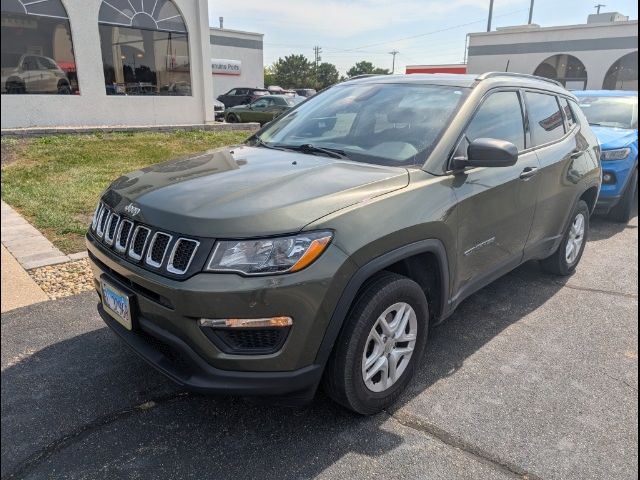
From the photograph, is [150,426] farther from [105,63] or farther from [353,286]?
[105,63]

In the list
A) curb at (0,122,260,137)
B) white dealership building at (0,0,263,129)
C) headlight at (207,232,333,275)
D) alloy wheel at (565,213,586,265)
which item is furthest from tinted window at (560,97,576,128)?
white dealership building at (0,0,263,129)

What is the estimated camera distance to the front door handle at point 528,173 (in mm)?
3498

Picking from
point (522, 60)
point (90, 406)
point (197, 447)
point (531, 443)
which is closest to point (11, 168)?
point (90, 406)

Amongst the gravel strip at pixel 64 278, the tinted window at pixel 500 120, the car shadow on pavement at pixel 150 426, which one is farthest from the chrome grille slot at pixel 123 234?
the tinted window at pixel 500 120

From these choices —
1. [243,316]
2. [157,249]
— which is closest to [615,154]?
[243,316]

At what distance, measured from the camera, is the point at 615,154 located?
21.3ft

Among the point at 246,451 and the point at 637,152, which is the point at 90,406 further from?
the point at 637,152

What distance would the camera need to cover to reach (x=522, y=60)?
31906 mm

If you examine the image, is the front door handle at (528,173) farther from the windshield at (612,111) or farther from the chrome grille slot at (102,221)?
the windshield at (612,111)

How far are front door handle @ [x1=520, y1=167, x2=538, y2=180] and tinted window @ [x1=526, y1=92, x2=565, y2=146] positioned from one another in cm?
30

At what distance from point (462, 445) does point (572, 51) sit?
33904mm

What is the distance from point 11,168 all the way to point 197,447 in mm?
7861

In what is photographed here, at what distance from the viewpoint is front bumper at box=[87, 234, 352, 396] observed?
6.75 ft

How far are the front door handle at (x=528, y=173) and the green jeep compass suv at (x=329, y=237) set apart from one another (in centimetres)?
2
